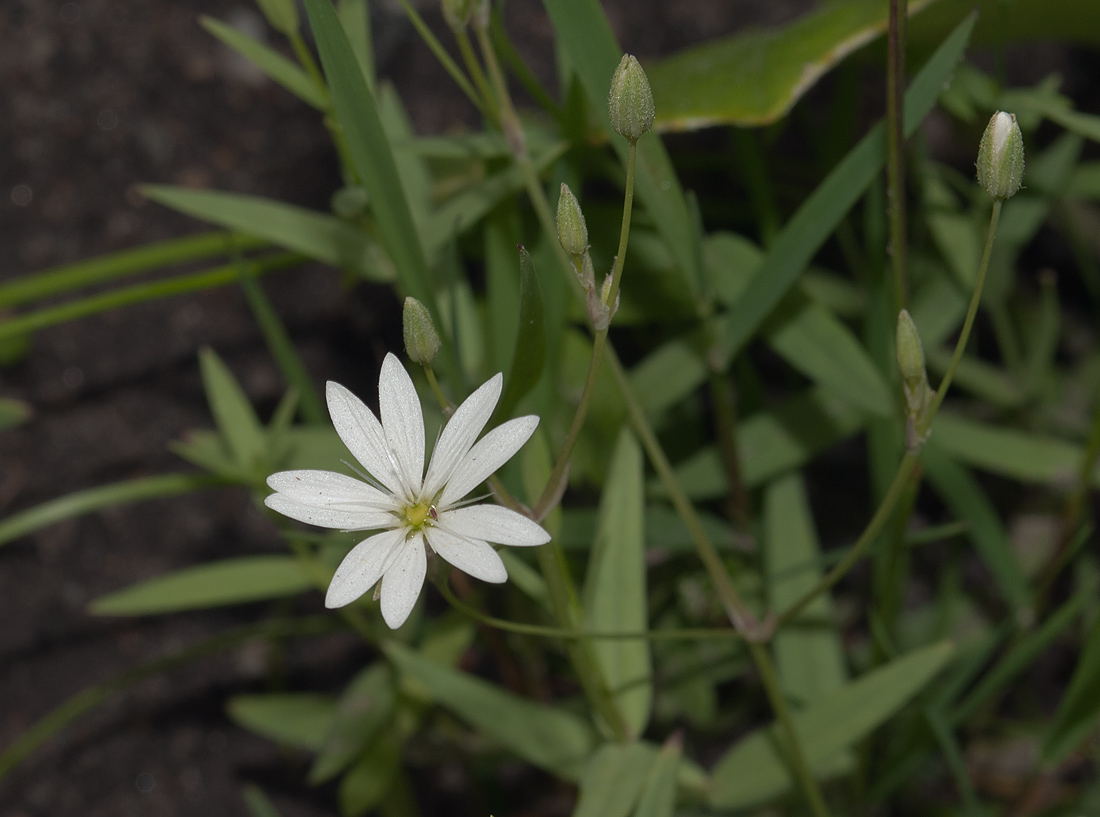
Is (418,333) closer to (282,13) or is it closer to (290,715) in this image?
(282,13)

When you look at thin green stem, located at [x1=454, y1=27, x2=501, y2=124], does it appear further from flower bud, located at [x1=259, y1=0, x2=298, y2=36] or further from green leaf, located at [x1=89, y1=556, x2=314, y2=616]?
green leaf, located at [x1=89, y1=556, x2=314, y2=616]

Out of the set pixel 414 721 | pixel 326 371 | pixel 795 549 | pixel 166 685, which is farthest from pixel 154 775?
pixel 795 549

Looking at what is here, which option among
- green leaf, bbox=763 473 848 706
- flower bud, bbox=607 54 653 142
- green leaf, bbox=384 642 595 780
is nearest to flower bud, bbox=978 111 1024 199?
flower bud, bbox=607 54 653 142

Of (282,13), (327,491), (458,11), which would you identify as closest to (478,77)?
(458,11)

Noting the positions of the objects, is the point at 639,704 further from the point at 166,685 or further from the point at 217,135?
the point at 217,135

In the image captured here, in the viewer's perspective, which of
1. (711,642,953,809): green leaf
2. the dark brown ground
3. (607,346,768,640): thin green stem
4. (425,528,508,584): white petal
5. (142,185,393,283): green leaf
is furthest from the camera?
the dark brown ground

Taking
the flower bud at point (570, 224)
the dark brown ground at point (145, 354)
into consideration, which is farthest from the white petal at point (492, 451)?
the dark brown ground at point (145, 354)
